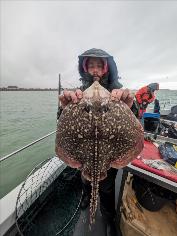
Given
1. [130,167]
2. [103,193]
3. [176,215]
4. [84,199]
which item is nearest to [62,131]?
[130,167]

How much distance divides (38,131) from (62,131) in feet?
54.7

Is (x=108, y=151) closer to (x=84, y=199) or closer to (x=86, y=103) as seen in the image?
(x=86, y=103)

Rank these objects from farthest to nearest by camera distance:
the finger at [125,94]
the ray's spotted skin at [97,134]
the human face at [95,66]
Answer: the human face at [95,66], the finger at [125,94], the ray's spotted skin at [97,134]

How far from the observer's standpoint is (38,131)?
17.2m

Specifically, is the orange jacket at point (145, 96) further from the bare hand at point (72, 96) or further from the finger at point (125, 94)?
the bare hand at point (72, 96)

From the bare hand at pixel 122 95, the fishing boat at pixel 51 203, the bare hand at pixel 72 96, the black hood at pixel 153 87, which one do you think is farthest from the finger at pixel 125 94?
the black hood at pixel 153 87

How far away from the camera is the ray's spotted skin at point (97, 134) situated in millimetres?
1229

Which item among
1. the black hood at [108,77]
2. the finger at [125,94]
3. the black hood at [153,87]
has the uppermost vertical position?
the black hood at [153,87]

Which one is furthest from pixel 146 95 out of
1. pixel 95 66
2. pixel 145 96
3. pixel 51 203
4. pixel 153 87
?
pixel 51 203

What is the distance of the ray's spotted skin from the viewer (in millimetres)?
1229

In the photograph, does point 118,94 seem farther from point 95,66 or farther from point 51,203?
point 51,203

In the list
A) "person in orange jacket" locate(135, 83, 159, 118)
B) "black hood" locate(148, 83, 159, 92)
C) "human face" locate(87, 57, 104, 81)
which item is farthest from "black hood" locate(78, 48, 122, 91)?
"black hood" locate(148, 83, 159, 92)

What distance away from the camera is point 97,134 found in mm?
1230

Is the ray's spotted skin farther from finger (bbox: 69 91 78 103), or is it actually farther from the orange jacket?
the orange jacket
